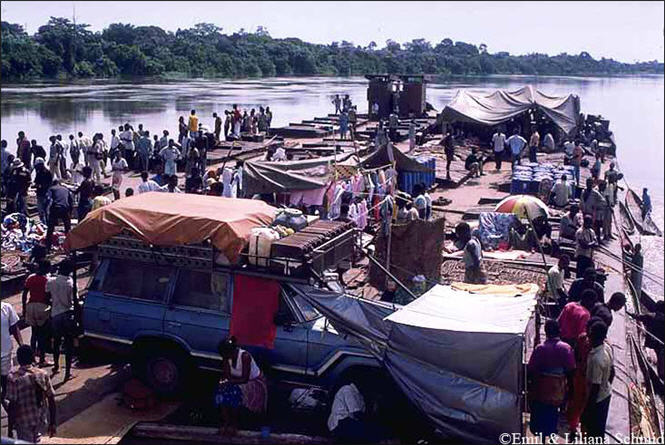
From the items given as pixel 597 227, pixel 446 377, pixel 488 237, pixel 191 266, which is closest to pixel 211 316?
pixel 191 266

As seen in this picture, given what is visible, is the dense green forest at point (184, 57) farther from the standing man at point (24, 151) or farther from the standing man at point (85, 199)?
the standing man at point (85, 199)

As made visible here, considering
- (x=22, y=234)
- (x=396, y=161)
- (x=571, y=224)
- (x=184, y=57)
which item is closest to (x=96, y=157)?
(x=22, y=234)

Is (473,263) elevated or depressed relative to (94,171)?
depressed

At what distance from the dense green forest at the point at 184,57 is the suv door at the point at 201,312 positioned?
55.5 metres

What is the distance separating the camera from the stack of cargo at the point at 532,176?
17.8 m

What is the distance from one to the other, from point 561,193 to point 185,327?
11.4m

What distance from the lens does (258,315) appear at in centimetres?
723

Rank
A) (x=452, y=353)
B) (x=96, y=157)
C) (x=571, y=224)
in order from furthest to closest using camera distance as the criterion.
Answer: (x=96, y=157) → (x=571, y=224) → (x=452, y=353)

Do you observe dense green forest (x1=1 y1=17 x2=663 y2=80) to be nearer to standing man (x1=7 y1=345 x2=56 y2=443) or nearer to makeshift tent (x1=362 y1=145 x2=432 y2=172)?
makeshift tent (x1=362 y1=145 x2=432 y2=172)

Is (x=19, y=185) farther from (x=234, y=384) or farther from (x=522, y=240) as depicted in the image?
(x=522, y=240)

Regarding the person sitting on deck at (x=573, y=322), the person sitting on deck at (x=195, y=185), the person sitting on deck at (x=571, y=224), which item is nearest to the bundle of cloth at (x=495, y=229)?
the person sitting on deck at (x=571, y=224)

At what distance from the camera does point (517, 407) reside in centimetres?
629

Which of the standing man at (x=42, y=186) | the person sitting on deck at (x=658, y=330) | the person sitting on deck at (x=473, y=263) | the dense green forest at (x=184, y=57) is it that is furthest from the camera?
the dense green forest at (x=184, y=57)

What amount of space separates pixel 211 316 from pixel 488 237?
6941 millimetres
